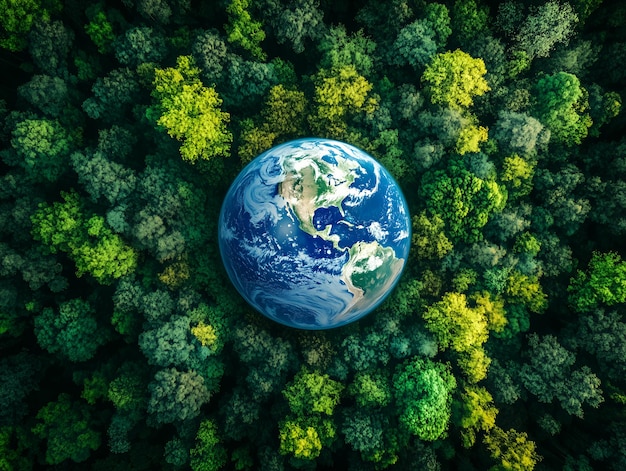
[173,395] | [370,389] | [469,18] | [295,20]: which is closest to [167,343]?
[173,395]

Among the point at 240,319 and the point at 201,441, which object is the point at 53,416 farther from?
the point at 240,319

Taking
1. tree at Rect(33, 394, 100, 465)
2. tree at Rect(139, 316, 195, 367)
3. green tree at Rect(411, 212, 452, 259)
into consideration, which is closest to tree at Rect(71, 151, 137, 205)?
tree at Rect(139, 316, 195, 367)

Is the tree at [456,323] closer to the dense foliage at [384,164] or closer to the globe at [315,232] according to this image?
the dense foliage at [384,164]

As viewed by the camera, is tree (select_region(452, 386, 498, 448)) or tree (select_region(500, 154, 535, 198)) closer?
tree (select_region(452, 386, 498, 448))

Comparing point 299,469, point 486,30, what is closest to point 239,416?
point 299,469

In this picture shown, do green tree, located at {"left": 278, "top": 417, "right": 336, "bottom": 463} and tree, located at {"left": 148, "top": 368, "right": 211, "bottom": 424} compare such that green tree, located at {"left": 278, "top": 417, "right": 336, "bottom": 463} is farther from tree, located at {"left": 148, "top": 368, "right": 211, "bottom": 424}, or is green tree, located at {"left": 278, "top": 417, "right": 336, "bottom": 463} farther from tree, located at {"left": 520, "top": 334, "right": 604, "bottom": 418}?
tree, located at {"left": 520, "top": 334, "right": 604, "bottom": 418}

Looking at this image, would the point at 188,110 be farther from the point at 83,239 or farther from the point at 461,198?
the point at 461,198
